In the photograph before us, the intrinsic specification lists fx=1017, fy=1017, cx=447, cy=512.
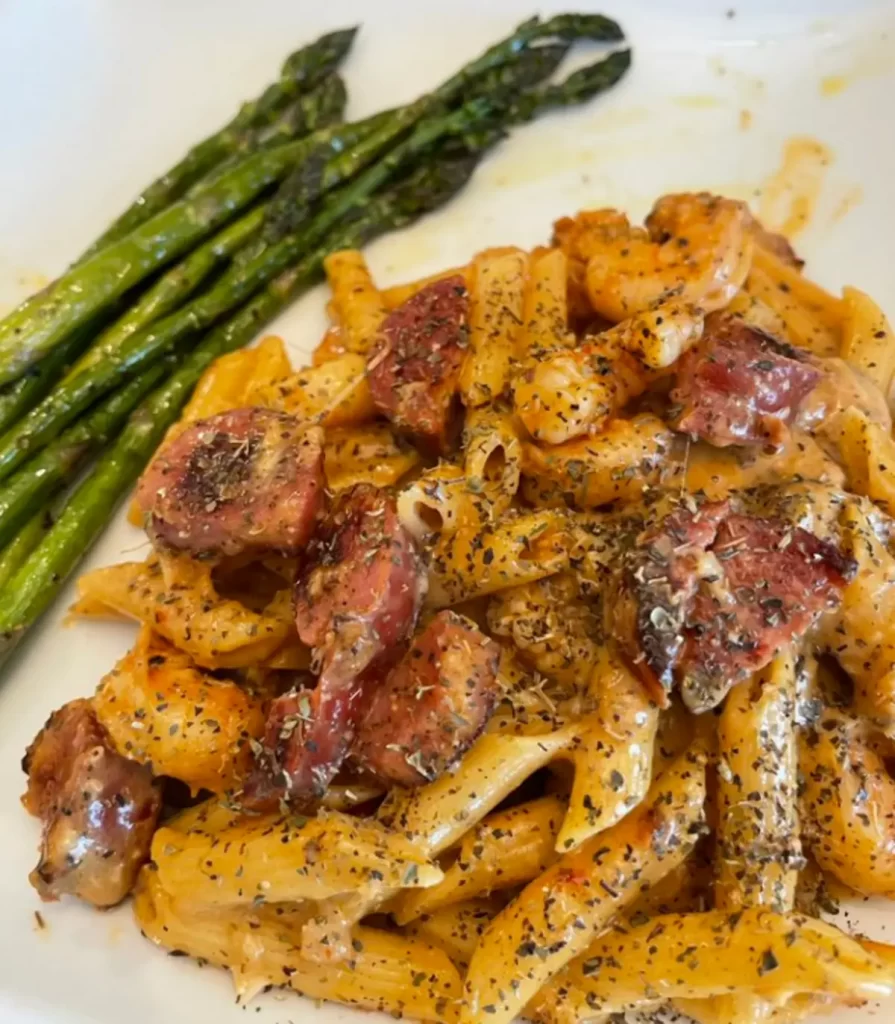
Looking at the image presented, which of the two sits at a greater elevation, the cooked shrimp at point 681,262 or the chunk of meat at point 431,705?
the cooked shrimp at point 681,262

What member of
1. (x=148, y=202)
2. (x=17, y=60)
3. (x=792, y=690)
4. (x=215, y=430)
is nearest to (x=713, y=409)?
(x=792, y=690)

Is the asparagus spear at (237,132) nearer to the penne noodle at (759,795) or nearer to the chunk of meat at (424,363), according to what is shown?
the chunk of meat at (424,363)

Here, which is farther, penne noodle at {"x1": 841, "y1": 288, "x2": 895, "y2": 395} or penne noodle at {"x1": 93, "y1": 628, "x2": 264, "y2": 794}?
penne noodle at {"x1": 841, "y1": 288, "x2": 895, "y2": 395}

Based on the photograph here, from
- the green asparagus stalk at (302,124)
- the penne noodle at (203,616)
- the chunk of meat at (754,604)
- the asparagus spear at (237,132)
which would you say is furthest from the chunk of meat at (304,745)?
the green asparagus stalk at (302,124)

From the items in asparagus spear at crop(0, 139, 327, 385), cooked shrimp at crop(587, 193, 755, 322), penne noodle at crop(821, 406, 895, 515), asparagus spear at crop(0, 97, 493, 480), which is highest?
asparagus spear at crop(0, 139, 327, 385)

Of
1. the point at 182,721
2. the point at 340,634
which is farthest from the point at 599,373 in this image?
the point at 182,721

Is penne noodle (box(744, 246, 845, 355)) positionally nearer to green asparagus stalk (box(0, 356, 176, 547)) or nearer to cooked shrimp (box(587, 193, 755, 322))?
cooked shrimp (box(587, 193, 755, 322))

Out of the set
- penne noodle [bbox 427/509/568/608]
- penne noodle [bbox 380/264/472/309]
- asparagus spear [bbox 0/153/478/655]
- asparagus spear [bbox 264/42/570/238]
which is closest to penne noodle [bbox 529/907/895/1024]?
penne noodle [bbox 427/509/568/608]
